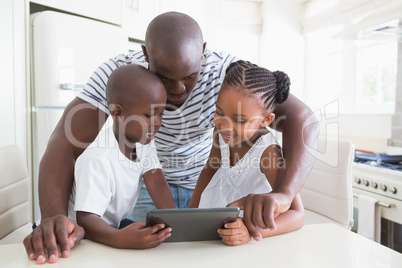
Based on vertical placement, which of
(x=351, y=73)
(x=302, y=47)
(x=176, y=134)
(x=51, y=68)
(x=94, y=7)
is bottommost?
(x=176, y=134)

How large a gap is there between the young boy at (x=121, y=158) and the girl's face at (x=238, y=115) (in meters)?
0.18

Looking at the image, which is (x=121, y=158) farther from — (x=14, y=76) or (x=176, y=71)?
(x=14, y=76)

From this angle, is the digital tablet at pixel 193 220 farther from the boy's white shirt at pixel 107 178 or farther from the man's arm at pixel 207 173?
the man's arm at pixel 207 173

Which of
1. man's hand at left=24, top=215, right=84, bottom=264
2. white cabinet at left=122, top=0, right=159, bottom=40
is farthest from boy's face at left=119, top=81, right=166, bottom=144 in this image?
white cabinet at left=122, top=0, right=159, bottom=40

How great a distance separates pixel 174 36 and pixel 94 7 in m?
1.80

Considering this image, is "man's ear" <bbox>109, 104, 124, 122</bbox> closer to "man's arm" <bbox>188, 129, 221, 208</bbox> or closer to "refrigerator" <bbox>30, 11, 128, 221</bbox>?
"man's arm" <bbox>188, 129, 221, 208</bbox>

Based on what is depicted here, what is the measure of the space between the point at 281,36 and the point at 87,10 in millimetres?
2331

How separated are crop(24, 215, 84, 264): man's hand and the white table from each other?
15 mm

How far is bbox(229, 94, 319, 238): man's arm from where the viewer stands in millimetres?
742

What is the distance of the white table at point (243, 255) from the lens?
Result: 656 mm

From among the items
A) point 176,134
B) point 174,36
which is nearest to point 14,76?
point 176,134

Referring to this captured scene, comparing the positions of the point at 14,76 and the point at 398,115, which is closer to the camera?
the point at 14,76

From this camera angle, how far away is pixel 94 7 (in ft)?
7.99

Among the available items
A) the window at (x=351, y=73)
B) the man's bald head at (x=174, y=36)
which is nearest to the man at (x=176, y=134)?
the man's bald head at (x=174, y=36)
